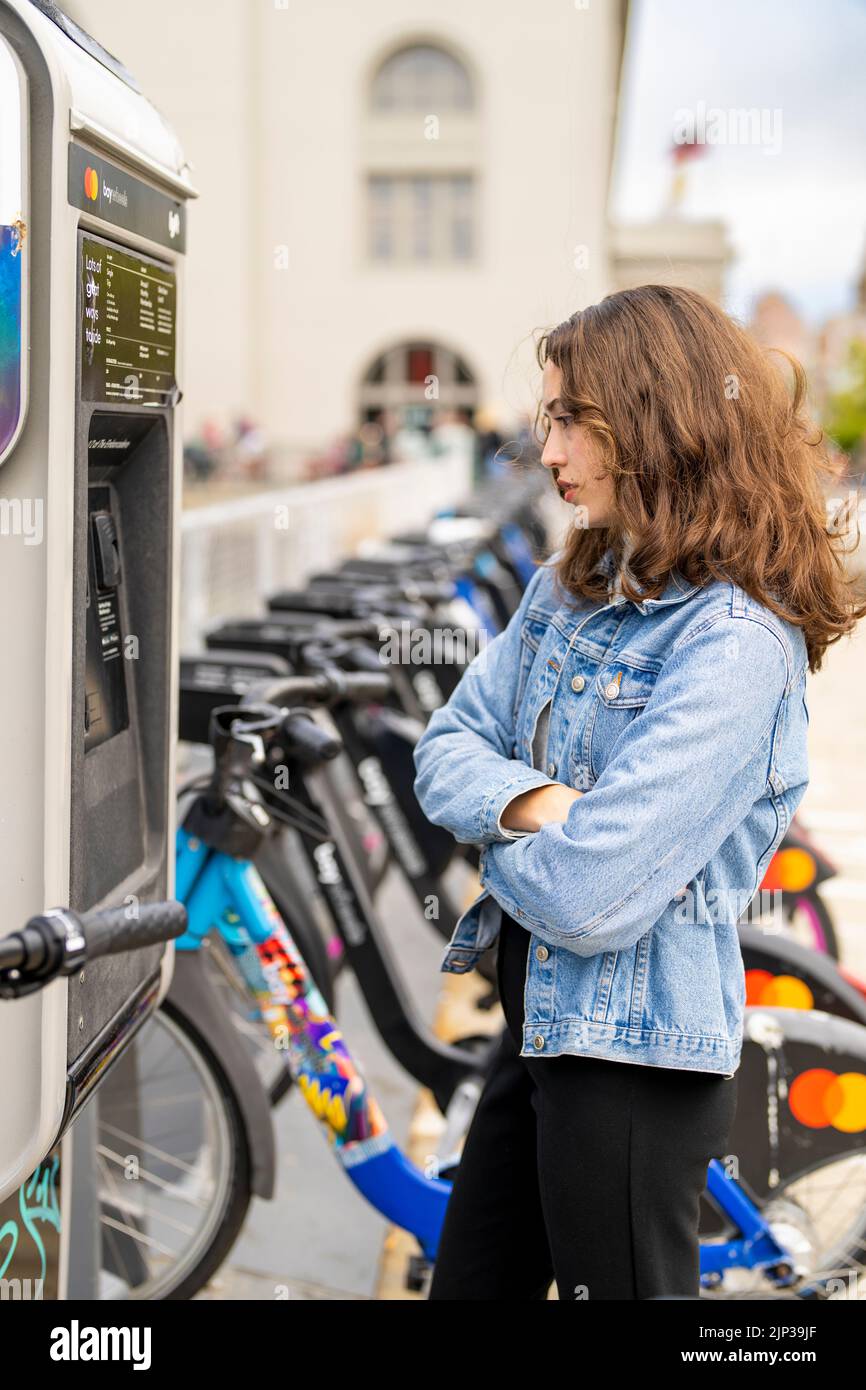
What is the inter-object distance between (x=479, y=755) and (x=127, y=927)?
657 mm

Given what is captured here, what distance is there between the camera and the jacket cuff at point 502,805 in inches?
71.9

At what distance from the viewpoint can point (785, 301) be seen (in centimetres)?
8644

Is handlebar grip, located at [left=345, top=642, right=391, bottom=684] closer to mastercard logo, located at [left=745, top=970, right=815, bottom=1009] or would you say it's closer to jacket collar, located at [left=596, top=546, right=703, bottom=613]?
mastercard logo, located at [left=745, top=970, right=815, bottom=1009]

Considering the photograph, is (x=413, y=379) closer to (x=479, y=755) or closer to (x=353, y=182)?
(x=353, y=182)

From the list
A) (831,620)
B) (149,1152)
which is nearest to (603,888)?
(831,620)

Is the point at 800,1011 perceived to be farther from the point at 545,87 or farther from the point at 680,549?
the point at 545,87

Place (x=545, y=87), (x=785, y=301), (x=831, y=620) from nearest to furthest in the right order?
(x=831, y=620)
(x=545, y=87)
(x=785, y=301)

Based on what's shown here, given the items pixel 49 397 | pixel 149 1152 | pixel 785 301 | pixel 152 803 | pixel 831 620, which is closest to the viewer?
pixel 49 397

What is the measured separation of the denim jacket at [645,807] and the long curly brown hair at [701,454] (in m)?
0.04

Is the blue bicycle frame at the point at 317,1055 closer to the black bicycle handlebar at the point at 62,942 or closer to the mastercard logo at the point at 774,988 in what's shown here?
the mastercard logo at the point at 774,988

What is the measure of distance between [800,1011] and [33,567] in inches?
65.5

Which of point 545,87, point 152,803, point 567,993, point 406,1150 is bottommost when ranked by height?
point 406,1150

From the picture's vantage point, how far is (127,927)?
141cm

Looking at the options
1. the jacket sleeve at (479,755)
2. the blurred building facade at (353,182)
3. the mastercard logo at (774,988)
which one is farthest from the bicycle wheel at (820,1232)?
the blurred building facade at (353,182)
